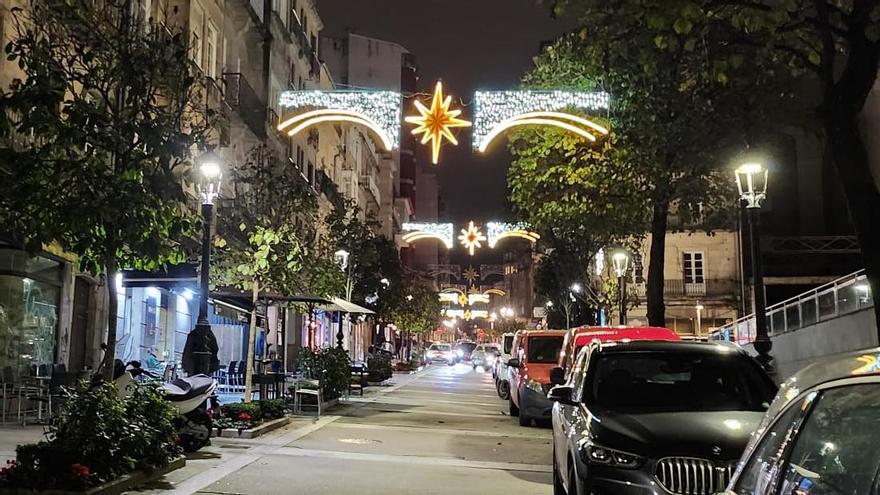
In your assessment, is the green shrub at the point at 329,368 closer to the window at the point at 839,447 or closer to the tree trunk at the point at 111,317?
the tree trunk at the point at 111,317

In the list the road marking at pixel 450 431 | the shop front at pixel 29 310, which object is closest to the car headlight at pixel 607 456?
the road marking at pixel 450 431

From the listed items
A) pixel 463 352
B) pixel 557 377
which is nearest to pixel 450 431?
pixel 557 377

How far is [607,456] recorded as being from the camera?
6547 millimetres

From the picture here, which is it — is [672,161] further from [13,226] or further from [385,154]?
[385,154]

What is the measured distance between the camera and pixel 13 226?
9.22 m

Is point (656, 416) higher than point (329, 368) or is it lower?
lower

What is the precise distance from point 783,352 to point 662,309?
6968mm

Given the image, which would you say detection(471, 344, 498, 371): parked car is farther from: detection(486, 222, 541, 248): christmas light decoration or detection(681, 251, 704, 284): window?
detection(486, 222, 541, 248): christmas light decoration

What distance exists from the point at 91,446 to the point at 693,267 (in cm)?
4496

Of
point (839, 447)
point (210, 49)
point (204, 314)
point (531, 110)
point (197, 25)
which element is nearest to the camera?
point (839, 447)

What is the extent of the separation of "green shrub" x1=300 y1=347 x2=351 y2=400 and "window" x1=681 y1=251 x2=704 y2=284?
105 feet

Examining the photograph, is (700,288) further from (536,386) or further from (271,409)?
(271,409)

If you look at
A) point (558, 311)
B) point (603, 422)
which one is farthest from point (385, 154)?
point (603, 422)

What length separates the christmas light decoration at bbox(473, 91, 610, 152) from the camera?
17.0 metres
